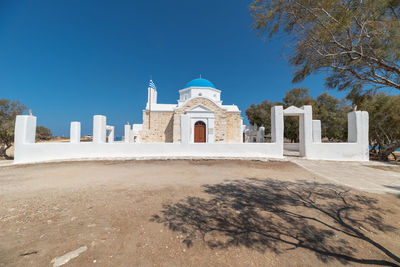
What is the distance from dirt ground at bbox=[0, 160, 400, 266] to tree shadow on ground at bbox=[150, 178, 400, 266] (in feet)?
0.04

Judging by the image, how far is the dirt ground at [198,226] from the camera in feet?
5.48

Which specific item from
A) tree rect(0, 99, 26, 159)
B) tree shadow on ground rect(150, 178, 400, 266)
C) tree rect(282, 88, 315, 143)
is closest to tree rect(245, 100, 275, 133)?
tree rect(282, 88, 315, 143)

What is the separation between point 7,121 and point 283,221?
16.6 m

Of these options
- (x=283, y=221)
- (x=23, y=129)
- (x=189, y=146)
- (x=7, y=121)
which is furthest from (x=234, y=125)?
(x=7, y=121)

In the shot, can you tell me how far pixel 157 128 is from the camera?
15.7 m

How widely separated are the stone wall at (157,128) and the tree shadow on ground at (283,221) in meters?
12.9

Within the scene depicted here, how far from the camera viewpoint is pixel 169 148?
27.3ft

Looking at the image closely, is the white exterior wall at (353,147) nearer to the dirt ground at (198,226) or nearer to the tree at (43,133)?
the dirt ground at (198,226)

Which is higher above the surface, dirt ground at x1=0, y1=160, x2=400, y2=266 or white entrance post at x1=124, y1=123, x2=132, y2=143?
white entrance post at x1=124, y1=123, x2=132, y2=143

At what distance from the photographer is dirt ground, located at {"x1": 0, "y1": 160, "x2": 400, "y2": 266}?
1.67m

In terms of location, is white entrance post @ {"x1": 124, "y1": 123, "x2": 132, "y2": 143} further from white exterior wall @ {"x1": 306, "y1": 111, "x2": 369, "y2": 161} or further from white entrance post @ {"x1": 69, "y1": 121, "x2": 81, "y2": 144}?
white exterior wall @ {"x1": 306, "y1": 111, "x2": 369, "y2": 161}

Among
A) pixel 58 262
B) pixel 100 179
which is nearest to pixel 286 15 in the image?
pixel 58 262

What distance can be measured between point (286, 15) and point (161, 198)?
4.44 m

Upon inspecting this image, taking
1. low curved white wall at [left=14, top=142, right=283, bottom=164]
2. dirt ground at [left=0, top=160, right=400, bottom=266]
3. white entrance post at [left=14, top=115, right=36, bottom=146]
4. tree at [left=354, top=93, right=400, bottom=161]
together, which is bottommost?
dirt ground at [left=0, top=160, right=400, bottom=266]
